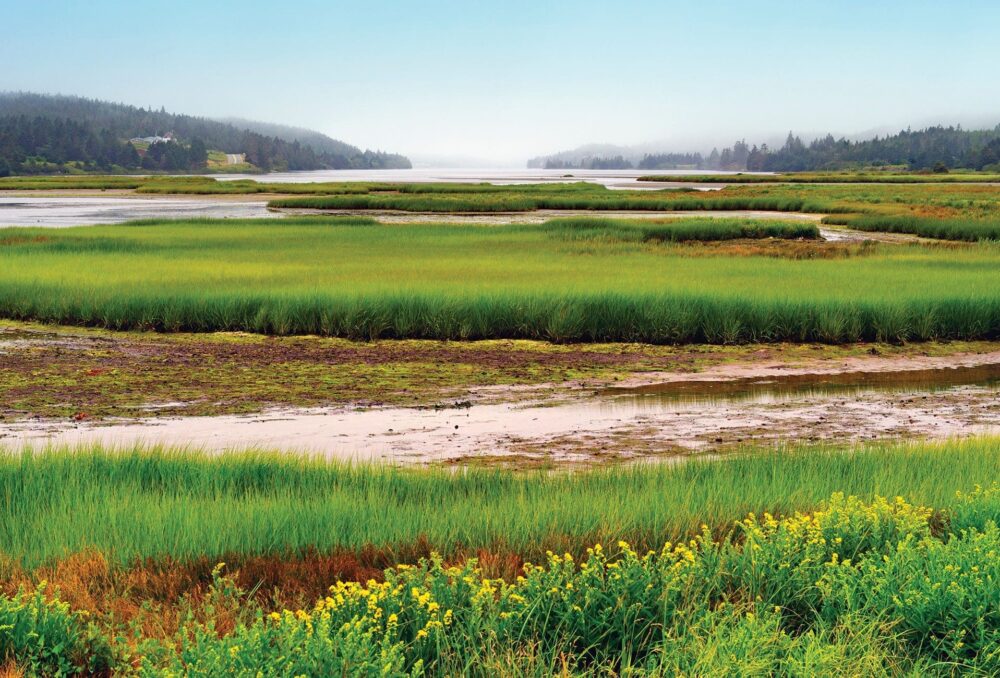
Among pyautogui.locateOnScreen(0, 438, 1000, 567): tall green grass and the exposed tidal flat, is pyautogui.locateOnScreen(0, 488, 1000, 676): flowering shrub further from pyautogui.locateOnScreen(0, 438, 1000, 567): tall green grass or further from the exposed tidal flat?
pyautogui.locateOnScreen(0, 438, 1000, 567): tall green grass

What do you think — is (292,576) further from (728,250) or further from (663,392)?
(728,250)

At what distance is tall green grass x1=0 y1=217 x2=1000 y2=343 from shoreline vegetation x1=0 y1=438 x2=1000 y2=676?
11883 millimetres

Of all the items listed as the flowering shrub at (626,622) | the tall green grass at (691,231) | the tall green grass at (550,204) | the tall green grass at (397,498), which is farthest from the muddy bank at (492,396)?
the tall green grass at (550,204)

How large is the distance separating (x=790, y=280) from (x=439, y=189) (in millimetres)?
88001

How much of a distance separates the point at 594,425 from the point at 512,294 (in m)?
9.16

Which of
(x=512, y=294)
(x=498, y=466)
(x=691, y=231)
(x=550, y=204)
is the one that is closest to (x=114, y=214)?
(x=550, y=204)

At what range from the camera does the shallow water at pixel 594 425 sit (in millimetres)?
12711

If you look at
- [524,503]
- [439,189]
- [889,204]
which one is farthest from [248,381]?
[439,189]

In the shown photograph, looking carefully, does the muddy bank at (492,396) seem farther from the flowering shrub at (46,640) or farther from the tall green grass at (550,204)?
the tall green grass at (550,204)

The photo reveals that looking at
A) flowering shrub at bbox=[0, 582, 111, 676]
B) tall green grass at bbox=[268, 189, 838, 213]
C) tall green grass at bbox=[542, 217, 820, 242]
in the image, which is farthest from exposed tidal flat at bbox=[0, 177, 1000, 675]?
tall green grass at bbox=[268, 189, 838, 213]

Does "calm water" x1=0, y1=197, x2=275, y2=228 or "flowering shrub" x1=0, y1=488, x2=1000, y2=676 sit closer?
"flowering shrub" x1=0, y1=488, x2=1000, y2=676

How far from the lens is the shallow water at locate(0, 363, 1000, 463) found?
12711 millimetres

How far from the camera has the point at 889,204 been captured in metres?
69.5

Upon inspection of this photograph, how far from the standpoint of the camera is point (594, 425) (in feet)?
46.0
